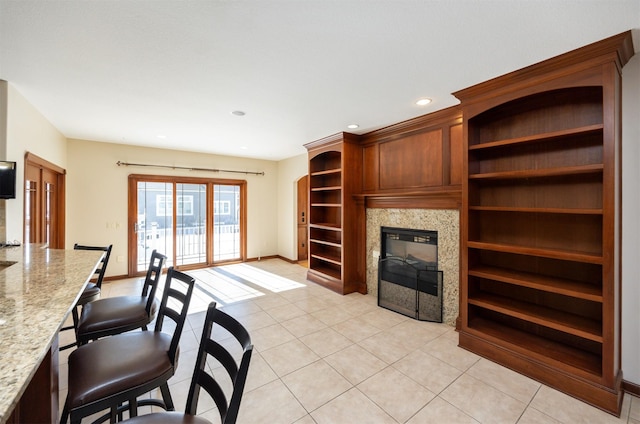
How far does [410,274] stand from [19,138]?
4.73m

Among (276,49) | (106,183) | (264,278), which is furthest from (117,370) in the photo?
(106,183)

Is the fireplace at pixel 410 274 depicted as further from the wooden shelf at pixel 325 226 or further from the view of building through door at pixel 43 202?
the view of building through door at pixel 43 202

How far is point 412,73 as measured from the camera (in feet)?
7.79

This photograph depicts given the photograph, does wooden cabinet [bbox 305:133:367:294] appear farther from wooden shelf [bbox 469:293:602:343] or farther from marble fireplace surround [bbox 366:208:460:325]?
wooden shelf [bbox 469:293:602:343]

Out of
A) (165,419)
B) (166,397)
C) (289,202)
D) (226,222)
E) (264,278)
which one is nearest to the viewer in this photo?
(165,419)

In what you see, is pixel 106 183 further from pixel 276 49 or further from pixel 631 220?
pixel 631 220

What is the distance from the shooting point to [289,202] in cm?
669

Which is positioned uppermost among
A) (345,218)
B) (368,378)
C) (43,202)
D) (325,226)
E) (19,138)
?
(19,138)

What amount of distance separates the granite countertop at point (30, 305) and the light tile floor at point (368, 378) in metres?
1.06

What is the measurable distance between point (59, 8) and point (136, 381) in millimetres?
2140

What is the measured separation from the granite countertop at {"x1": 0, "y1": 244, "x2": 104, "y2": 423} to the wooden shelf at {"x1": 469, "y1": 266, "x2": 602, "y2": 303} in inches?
119

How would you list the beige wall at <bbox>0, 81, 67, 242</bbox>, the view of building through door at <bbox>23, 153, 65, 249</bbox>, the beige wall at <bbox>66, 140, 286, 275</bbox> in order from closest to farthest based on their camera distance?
the beige wall at <bbox>0, 81, 67, 242</bbox> → the view of building through door at <bbox>23, 153, 65, 249</bbox> → the beige wall at <bbox>66, 140, 286, 275</bbox>

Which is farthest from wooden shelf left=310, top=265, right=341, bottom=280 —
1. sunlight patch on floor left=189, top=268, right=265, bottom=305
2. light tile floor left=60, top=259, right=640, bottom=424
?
sunlight patch on floor left=189, top=268, right=265, bottom=305

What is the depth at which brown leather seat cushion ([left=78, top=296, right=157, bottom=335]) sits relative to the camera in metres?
1.76
